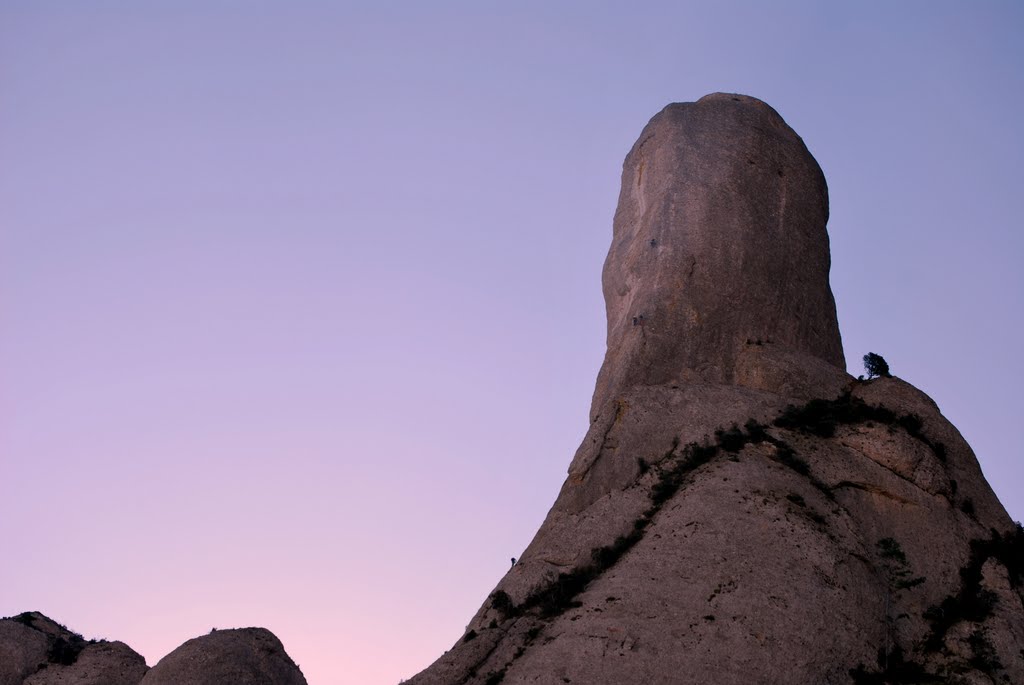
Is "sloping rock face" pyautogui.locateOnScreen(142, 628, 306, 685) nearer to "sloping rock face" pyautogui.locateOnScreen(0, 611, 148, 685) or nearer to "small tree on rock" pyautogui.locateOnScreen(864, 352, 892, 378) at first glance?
"sloping rock face" pyautogui.locateOnScreen(0, 611, 148, 685)

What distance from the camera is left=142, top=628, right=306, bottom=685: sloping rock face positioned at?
3031 cm

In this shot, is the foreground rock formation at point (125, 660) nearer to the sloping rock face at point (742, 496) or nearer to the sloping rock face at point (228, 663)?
the sloping rock face at point (228, 663)

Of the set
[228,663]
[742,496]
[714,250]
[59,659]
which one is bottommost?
[228,663]

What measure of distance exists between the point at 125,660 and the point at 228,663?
268 inches

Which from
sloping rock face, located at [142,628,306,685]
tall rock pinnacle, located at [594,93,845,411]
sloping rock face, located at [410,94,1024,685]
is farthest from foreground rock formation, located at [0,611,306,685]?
tall rock pinnacle, located at [594,93,845,411]

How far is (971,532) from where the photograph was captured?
104 feet

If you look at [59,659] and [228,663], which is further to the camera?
[59,659]

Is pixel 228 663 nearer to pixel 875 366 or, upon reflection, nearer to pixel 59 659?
pixel 59 659

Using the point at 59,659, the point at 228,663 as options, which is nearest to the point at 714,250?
the point at 228,663

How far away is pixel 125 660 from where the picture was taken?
35.9m

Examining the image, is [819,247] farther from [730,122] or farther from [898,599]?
[898,599]

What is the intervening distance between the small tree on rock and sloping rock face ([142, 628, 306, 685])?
62.1 ft

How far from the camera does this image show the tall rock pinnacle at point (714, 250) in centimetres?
3709

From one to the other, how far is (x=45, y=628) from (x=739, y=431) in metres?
21.8
